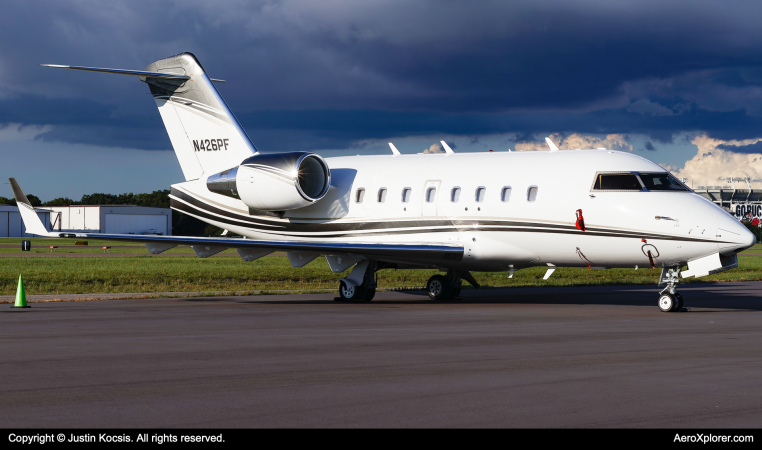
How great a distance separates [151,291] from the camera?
2639cm

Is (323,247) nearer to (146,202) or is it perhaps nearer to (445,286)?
(445,286)

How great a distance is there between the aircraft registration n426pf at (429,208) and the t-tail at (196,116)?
0.13 feet

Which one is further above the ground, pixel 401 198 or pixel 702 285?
pixel 401 198

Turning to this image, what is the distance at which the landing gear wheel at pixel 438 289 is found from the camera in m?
24.0

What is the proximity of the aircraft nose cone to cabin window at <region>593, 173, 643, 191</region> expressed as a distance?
7.09 ft

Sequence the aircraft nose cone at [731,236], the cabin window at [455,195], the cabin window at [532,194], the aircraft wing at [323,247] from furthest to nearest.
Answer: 1. the cabin window at [455,195]
2. the aircraft wing at [323,247]
3. the cabin window at [532,194]
4. the aircraft nose cone at [731,236]

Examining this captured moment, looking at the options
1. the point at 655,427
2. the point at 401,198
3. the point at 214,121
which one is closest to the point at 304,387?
the point at 655,427

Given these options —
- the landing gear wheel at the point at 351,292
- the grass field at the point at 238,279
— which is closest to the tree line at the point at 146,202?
the grass field at the point at 238,279

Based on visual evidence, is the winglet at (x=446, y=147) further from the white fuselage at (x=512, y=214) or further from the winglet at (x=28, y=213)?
the winglet at (x=28, y=213)

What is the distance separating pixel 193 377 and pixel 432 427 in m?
3.61

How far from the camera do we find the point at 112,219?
12050 centimetres

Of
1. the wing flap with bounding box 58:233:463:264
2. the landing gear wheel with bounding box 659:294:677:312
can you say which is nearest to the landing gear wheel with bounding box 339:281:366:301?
the wing flap with bounding box 58:233:463:264

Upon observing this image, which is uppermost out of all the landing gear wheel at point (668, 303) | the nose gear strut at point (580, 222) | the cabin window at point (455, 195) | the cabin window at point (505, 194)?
the cabin window at point (455, 195)
